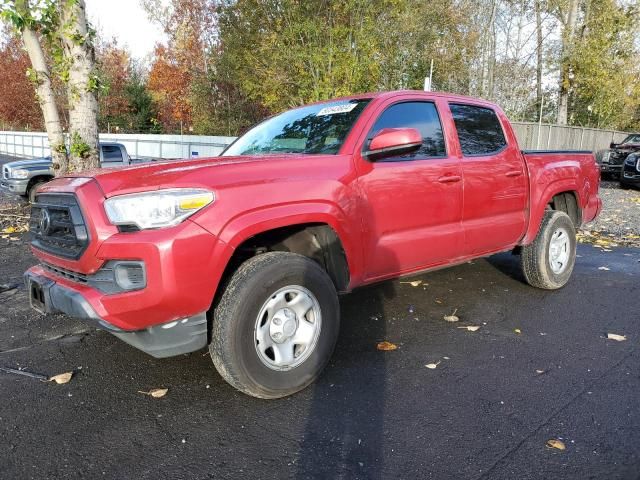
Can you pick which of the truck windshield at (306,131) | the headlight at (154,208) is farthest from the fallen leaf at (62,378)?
the truck windshield at (306,131)

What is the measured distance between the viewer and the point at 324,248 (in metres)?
3.24

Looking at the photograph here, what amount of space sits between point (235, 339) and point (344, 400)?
763mm

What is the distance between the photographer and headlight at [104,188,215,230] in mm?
2480

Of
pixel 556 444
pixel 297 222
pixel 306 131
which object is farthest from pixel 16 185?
pixel 556 444

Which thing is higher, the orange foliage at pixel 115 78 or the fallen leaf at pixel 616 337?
the orange foliage at pixel 115 78

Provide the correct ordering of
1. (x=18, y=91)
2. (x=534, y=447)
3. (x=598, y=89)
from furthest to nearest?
(x=18, y=91) < (x=598, y=89) < (x=534, y=447)

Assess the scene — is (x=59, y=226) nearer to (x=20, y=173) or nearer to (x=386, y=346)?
(x=386, y=346)

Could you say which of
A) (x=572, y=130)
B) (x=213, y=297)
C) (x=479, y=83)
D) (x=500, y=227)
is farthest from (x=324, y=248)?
(x=572, y=130)

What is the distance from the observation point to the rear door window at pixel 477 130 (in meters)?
4.18

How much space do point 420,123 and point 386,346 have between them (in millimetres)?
1767

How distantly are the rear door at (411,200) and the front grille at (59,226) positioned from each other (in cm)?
170

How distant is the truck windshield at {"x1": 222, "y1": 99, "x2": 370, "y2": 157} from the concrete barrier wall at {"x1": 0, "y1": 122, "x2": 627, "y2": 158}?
42.8 ft

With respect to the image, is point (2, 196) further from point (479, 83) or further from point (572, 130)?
point (572, 130)

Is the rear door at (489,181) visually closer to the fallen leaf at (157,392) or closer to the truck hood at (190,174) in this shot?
the truck hood at (190,174)
